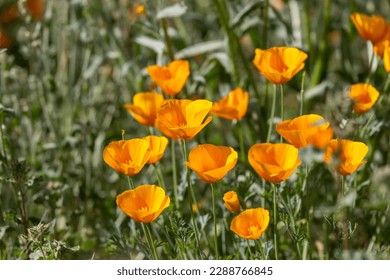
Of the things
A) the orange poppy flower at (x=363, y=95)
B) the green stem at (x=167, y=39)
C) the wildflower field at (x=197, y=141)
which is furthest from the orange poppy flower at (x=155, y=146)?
the green stem at (x=167, y=39)

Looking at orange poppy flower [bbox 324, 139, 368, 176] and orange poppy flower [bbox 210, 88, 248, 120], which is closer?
orange poppy flower [bbox 324, 139, 368, 176]

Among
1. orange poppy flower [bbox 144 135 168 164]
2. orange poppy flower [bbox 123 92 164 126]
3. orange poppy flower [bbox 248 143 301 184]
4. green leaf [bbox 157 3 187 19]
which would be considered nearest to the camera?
orange poppy flower [bbox 248 143 301 184]

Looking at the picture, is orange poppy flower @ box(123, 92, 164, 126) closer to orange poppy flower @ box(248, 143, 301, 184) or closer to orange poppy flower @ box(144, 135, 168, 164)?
orange poppy flower @ box(144, 135, 168, 164)

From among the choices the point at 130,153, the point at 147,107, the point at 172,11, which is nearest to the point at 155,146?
the point at 130,153

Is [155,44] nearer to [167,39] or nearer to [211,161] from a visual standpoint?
[167,39]

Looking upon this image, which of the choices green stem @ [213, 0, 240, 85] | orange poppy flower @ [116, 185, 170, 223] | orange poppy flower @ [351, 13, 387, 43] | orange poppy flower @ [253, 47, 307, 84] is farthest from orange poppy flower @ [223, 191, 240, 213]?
green stem @ [213, 0, 240, 85]
